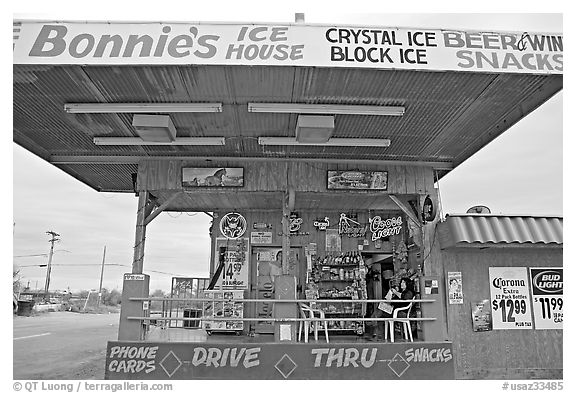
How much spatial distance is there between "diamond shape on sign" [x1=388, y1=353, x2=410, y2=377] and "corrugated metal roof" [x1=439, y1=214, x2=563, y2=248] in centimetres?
229

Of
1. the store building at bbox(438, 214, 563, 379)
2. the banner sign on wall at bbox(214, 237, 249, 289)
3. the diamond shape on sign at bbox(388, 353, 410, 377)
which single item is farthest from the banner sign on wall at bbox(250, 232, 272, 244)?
the diamond shape on sign at bbox(388, 353, 410, 377)

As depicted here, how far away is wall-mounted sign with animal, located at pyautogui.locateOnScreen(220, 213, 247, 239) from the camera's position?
10934 mm

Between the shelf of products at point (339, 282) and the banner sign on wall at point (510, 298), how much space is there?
3228 mm

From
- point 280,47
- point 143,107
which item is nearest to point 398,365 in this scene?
point 280,47

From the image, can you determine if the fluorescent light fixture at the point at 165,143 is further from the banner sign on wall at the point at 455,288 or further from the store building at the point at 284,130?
the banner sign on wall at the point at 455,288

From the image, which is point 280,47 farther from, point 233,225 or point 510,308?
point 233,225

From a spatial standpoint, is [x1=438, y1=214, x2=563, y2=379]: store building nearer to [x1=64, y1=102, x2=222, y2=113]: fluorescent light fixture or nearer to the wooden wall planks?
the wooden wall planks

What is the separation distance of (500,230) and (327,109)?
3876 millimetres

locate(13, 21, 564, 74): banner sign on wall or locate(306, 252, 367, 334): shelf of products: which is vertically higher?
locate(13, 21, 564, 74): banner sign on wall

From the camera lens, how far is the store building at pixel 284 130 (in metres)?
5.27

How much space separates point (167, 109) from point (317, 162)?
3262 mm

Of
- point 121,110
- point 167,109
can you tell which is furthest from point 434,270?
point 121,110

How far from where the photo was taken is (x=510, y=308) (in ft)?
25.7
